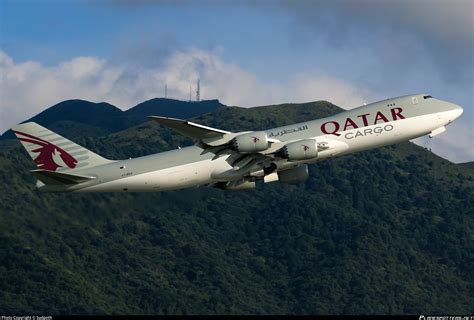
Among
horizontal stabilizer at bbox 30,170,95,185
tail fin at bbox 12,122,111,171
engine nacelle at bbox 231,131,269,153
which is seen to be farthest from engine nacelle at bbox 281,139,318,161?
horizontal stabilizer at bbox 30,170,95,185

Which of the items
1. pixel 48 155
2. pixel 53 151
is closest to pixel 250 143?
pixel 53 151

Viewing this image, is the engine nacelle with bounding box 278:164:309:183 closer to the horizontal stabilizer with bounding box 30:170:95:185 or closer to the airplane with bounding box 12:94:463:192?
the airplane with bounding box 12:94:463:192

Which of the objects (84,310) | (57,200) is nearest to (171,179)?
(57,200)

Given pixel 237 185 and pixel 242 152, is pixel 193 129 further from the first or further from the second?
pixel 237 185

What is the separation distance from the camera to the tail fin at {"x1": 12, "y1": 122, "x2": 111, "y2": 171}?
81125 mm

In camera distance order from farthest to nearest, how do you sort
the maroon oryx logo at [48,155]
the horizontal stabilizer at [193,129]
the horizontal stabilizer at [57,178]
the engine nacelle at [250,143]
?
1. the maroon oryx logo at [48,155]
2. the horizontal stabilizer at [57,178]
3. the engine nacelle at [250,143]
4. the horizontal stabilizer at [193,129]

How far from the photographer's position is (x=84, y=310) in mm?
182625

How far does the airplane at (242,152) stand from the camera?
7606 centimetres

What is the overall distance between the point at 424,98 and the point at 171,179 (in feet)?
69.9

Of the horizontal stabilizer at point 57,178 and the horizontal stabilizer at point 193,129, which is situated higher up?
the horizontal stabilizer at point 193,129

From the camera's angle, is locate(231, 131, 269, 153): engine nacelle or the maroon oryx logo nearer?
locate(231, 131, 269, 153): engine nacelle

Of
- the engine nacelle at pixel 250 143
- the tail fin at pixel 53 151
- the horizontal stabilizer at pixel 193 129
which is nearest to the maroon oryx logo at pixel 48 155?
the tail fin at pixel 53 151

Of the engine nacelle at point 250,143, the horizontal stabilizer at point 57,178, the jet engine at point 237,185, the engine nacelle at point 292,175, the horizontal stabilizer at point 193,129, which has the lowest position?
the jet engine at point 237,185

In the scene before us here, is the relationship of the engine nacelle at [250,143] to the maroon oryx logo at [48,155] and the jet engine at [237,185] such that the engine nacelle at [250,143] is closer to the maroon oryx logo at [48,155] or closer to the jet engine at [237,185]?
the jet engine at [237,185]
